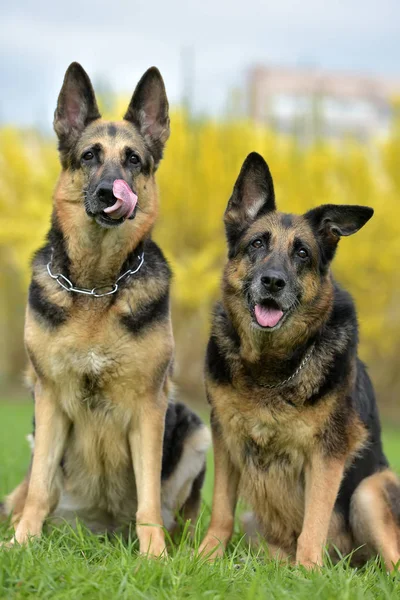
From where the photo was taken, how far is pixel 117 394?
4398 millimetres

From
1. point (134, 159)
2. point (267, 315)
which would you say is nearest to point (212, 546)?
point (267, 315)

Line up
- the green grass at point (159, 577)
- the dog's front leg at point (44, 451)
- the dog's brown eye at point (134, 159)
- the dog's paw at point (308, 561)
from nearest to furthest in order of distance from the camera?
the green grass at point (159, 577), the dog's paw at point (308, 561), the dog's front leg at point (44, 451), the dog's brown eye at point (134, 159)

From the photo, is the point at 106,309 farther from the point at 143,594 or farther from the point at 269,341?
the point at 143,594

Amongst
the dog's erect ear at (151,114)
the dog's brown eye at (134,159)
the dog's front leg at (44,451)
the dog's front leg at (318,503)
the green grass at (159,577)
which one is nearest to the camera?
the green grass at (159,577)

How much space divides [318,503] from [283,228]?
158 centimetres

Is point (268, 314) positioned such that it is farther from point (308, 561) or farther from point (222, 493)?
point (308, 561)

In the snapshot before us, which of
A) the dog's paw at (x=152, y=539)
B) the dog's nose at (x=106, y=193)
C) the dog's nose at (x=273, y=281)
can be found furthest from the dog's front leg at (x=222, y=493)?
the dog's nose at (x=106, y=193)

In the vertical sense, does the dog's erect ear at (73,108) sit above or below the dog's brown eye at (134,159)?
above

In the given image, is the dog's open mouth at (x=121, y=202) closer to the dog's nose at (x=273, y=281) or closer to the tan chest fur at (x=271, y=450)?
the dog's nose at (x=273, y=281)

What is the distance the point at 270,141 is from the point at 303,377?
1517 cm

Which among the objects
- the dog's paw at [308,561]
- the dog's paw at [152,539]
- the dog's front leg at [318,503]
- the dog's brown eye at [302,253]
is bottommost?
the dog's paw at [152,539]

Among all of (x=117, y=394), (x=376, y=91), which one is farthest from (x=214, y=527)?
(x=376, y=91)

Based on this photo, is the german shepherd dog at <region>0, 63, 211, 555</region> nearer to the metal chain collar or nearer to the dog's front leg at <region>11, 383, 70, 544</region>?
the dog's front leg at <region>11, 383, 70, 544</region>

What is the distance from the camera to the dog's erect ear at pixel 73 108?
4715mm
